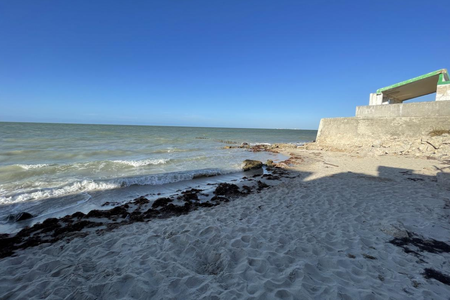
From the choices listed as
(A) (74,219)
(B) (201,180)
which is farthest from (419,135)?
(A) (74,219)

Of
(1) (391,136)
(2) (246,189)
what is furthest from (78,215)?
(1) (391,136)

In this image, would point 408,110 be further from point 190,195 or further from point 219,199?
point 190,195

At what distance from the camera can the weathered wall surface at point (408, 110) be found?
1184cm

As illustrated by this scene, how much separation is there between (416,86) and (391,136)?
21.3 ft

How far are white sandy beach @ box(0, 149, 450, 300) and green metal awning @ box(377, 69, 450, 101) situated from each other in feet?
44.7

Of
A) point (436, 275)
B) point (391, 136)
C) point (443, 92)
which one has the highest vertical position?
point (443, 92)

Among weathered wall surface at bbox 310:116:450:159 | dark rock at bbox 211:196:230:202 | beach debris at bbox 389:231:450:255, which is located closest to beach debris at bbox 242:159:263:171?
dark rock at bbox 211:196:230:202

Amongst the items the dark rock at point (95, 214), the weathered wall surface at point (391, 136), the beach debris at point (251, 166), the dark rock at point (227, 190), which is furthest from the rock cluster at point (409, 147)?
the dark rock at point (95, 214)

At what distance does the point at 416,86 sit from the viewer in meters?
15.9

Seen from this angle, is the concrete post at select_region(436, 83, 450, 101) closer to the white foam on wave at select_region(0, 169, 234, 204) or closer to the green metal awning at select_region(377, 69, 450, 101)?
the green metal awning at select_region(377, 69, 450, 101)

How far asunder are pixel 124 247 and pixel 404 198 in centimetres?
655

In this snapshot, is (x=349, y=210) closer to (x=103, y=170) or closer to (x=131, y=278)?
(x=131, y=278)

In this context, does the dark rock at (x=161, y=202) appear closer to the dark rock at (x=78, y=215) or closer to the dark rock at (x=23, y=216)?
the dark rock at (x=78, y=215)

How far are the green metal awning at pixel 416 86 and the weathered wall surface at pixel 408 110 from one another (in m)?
1.92
